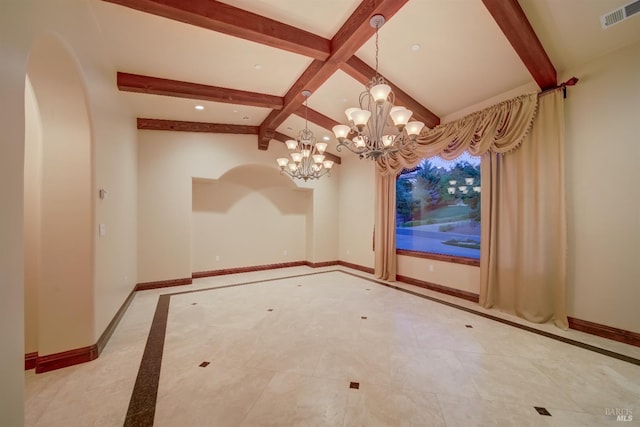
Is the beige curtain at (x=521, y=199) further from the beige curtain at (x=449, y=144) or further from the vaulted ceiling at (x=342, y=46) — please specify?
the vaulted ceiling at (x=342, y=46)

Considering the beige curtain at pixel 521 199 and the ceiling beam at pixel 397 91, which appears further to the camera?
the ceiling beam at pixel 397 91

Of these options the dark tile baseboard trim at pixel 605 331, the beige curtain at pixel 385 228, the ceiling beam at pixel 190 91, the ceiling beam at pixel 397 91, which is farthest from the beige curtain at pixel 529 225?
the ceiling beam at pixel 190 91

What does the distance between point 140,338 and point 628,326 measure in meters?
5.50

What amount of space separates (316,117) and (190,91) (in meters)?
2.33

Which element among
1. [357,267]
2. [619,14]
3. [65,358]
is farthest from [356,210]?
[65,358]

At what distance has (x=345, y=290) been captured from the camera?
5020mm

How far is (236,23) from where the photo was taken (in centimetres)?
263

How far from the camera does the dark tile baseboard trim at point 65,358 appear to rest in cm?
241

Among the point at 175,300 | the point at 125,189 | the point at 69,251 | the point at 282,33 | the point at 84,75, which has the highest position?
the point at 282,33

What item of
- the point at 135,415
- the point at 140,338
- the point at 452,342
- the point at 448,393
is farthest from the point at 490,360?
the point at 140,338

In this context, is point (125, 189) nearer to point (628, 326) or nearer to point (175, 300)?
point (175, 300)

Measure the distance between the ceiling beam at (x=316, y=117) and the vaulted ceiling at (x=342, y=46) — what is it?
0.62 m

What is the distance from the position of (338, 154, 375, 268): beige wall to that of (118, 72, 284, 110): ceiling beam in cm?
291

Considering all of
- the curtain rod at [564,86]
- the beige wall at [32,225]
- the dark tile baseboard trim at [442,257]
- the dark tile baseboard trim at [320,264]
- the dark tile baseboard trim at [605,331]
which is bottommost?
the dark tile baseboard trim at [320,264]
